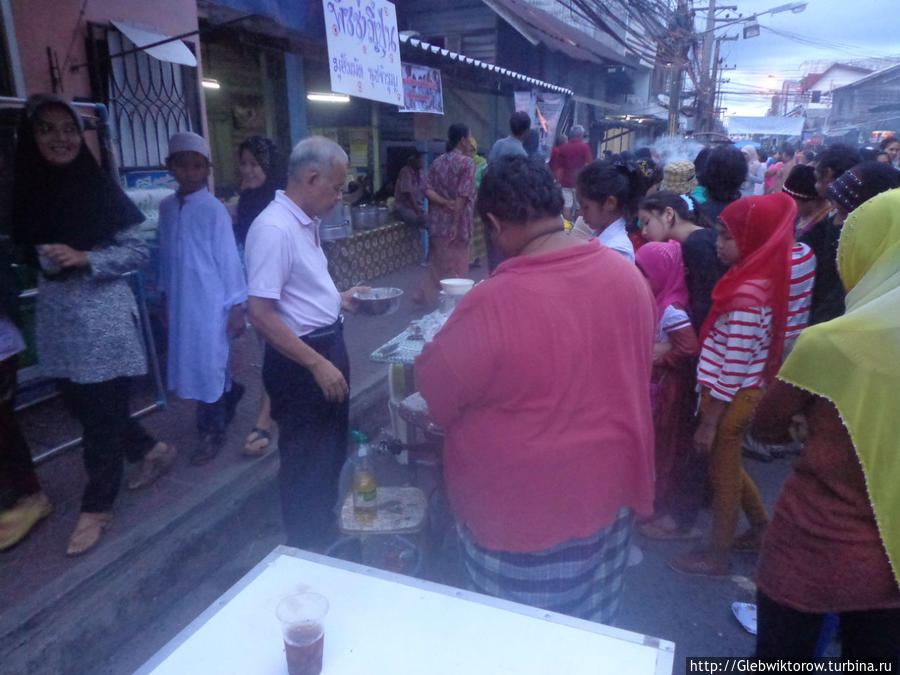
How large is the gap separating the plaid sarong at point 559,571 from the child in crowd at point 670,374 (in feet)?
4.21

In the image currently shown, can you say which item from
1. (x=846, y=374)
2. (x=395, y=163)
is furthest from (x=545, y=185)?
(x=395, y=163)

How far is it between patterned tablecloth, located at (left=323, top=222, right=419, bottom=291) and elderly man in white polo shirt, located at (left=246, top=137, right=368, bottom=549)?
4622 millimetres

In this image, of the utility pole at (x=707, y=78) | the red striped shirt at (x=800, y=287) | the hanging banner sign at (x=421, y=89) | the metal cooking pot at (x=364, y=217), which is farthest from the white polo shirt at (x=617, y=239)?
the utility pole at (x=707, y=78)

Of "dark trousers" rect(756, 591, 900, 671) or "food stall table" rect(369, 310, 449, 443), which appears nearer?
"dark trousers" rect(756, 591, 900, 671)

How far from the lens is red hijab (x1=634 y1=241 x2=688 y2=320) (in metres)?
2.86

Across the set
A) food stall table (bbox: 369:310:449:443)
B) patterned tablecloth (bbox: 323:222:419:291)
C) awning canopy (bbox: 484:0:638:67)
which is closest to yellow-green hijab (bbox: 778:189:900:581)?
food stall table (bbox: 369:310:449:443)

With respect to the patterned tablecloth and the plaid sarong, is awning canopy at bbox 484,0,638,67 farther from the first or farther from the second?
the plaid sarong

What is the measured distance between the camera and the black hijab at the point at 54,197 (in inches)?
96.9

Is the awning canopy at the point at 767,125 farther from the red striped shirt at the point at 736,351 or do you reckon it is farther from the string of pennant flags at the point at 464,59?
the red striped shirt at the point at 736,351

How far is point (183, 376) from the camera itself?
3465mm

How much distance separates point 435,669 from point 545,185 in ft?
3.91

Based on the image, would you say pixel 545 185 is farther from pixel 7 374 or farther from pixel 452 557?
pixel 7 374

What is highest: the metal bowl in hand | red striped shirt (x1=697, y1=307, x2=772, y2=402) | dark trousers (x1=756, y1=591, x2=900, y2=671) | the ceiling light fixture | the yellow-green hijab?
the ceiling light fixture

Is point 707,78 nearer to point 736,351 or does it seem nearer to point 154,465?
point 736,351
